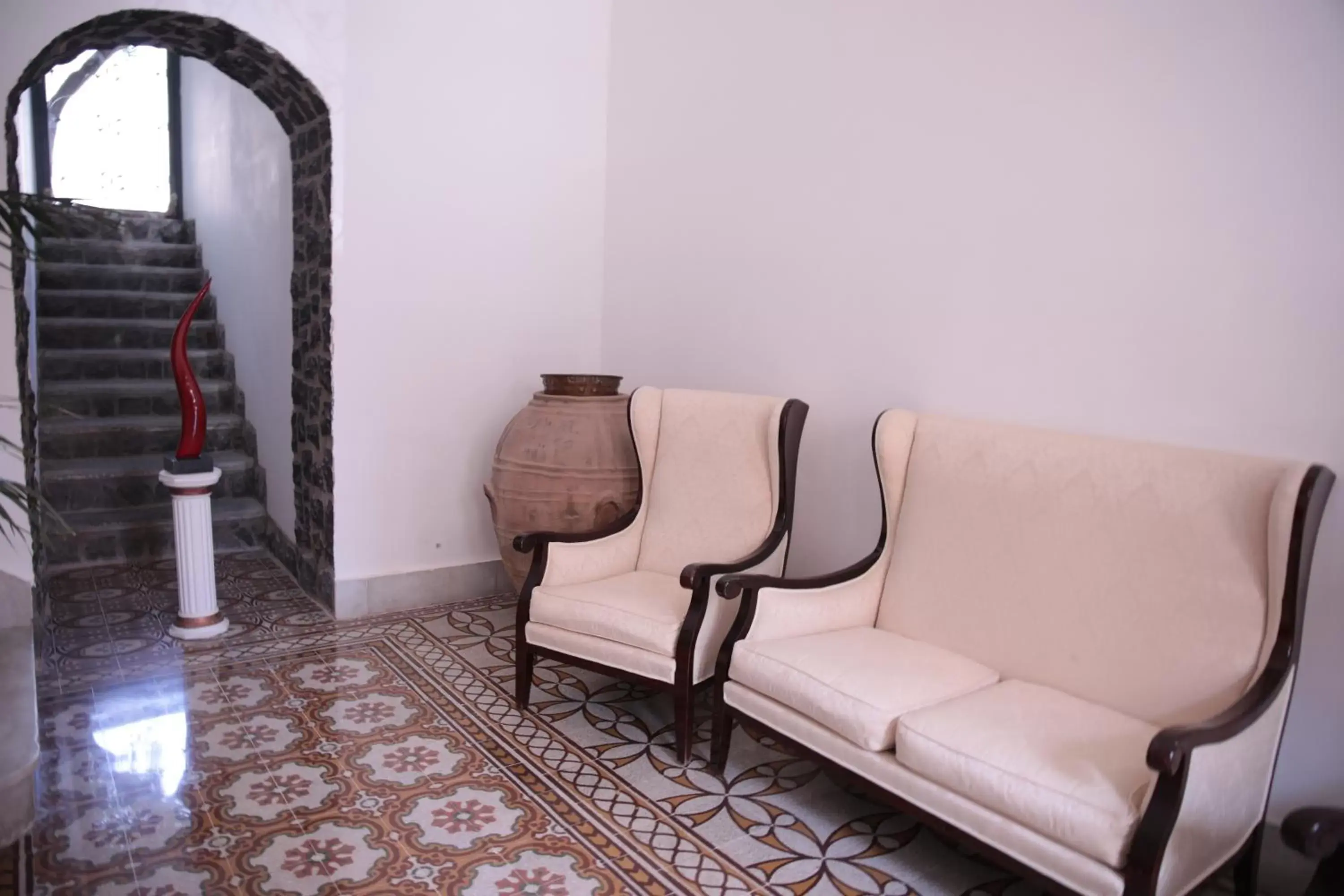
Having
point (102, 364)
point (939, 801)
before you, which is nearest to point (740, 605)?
point (939, 801)

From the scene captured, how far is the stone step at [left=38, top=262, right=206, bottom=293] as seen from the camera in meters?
6.10

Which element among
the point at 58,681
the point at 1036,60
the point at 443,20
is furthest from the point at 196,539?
the point at 1036,60

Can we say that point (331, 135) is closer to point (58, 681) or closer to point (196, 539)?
point (196, 539)

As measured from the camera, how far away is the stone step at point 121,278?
6102 millimetres

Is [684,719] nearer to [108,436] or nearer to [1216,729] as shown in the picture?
[1216,729]

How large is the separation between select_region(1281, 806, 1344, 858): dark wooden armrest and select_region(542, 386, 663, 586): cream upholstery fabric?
6.95 feet

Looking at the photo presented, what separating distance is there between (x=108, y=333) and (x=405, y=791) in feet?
14.8

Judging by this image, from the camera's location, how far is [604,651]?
113 inches

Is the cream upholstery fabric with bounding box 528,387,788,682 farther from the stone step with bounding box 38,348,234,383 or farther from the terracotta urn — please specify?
the stone step with bounding box 38,348,234,383

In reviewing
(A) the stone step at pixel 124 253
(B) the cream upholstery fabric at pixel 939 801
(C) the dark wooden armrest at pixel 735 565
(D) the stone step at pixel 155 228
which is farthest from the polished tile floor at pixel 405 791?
(D) the stone step at pixel 155 228

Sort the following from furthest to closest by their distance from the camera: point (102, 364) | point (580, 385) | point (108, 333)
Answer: point (108, 333) < point (102, 364) < point (580, 385)

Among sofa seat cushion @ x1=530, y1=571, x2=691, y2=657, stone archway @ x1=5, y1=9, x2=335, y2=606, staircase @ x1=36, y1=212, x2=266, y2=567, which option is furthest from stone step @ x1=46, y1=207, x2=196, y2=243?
sofa seat cushion @ x1=530, y1=571, x2=691, y2=657

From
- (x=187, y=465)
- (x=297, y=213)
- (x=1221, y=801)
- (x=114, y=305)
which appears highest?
(x=297, y=213)

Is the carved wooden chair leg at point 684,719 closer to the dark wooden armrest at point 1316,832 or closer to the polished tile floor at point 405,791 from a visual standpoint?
the polished tile floor at point 405,791
